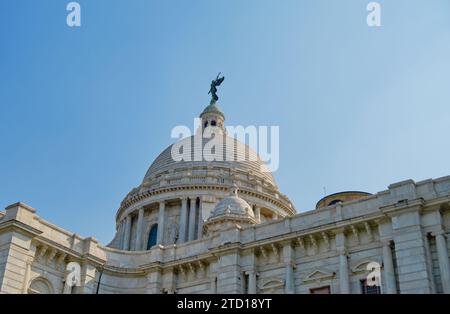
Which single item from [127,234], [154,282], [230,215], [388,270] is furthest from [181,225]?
[388,270]

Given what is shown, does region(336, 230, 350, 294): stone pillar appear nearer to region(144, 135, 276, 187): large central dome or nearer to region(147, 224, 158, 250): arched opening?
region(147, 224, 158, 250): arched opening

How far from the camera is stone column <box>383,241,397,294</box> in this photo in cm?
2973

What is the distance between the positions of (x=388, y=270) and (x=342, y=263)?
273 centimetres

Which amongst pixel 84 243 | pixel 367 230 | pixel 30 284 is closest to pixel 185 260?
pixel 84 243

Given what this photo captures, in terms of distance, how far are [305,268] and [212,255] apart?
621cm

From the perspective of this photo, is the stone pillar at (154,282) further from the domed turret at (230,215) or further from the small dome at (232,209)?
the small dome at (232,209)

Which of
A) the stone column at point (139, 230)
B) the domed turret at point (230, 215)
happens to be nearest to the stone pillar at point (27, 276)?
the domed turret at point (230, 215)

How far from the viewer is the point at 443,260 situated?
28.6 meters

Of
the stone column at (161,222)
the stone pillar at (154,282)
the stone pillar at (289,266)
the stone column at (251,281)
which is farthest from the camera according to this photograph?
the stone column at (161,222)

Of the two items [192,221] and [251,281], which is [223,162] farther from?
[251,281]

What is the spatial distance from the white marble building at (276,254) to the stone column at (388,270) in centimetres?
5

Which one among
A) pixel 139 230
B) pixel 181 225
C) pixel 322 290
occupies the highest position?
pixel 139 230

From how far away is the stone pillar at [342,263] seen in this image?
3144 cm
